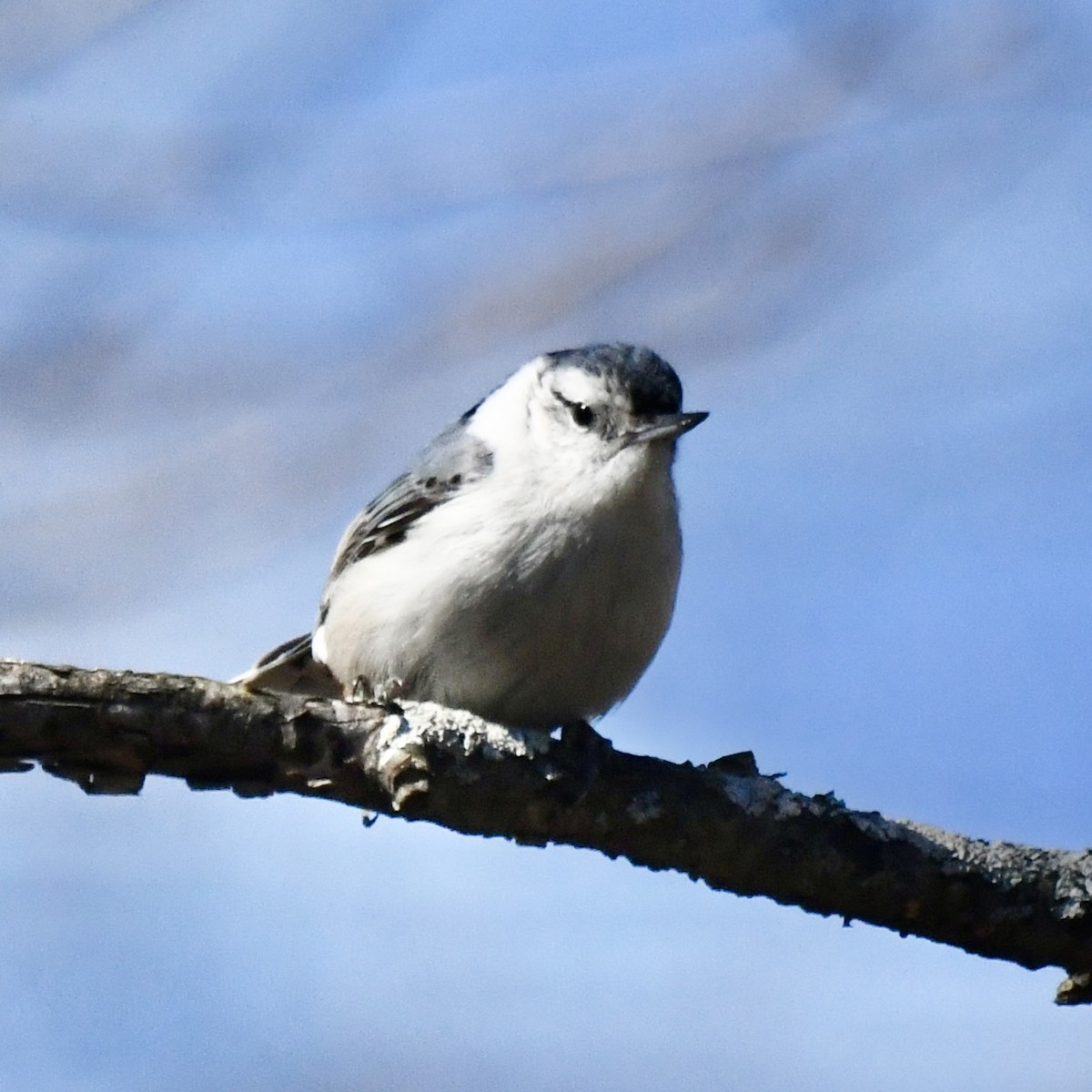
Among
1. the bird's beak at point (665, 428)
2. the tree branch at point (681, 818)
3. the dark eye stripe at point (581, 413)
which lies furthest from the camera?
the dark eye stripe at point (581, 413)

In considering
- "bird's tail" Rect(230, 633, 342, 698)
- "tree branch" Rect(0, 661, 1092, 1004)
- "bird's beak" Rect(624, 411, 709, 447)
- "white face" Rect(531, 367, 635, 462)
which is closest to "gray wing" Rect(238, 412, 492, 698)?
"bird's tail" Rect(230, 633, 342, 698)

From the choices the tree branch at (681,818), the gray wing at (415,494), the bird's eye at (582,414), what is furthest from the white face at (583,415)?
the tree branch at (681,818)

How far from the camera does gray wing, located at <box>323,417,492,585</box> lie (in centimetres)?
316

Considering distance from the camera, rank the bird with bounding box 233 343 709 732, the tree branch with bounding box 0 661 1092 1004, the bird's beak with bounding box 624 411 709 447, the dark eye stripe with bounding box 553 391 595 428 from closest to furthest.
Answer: the tree branch with bounding box 0 661 1092 1004
the bird with bounding box 233 343 709 732
the bird's beak with bounding box 624 411 709 447
the dark eye stripe with bounding box 553 391 595 428

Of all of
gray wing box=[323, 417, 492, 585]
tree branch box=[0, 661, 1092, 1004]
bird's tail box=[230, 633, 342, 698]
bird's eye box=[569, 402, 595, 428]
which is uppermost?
bird's eye box=[569, 402, 595, 428]

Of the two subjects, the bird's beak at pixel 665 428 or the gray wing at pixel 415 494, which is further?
the gray wing at pixel 415 494

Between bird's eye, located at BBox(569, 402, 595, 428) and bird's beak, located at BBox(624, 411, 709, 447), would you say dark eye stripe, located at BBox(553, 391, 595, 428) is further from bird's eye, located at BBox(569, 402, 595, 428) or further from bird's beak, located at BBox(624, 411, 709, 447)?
bird's beak, located at BBox(624, 411, 709, 447)

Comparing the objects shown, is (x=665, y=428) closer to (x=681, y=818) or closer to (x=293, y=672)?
(x=681, y=818)

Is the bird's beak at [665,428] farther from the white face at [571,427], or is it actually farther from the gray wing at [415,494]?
the gray wing at [415,494]

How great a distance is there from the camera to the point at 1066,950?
8.43 ft

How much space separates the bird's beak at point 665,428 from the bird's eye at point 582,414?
0.36ft

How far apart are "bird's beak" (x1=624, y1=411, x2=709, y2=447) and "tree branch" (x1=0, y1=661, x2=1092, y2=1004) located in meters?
0.67

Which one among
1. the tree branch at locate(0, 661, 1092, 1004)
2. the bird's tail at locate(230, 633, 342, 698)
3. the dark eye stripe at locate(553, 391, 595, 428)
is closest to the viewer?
the tree branch at locate(0, 661, 1092, 1004)

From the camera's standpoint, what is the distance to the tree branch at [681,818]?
7.66 ft
